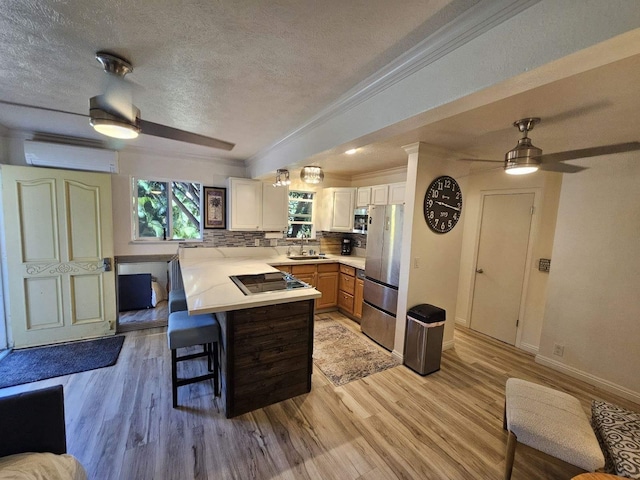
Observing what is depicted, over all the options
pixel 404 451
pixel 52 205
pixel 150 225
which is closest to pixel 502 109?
pixel 404 451

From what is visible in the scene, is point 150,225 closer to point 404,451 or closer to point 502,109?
point 404,451

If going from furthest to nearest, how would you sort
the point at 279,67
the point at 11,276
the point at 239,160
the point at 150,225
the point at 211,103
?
1. the point at 239,160
2. the point at 150,225
3. the point at 11,276
4. the point at 211,103
5. the point at 279,67

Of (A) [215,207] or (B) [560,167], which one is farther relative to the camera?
(A) [215,207]

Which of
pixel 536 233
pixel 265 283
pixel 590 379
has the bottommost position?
pixel 590 379

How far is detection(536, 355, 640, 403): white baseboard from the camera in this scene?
8.21ft

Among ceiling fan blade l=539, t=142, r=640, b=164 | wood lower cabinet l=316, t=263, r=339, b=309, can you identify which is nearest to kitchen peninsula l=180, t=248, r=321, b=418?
wood lower cabinet l=316, t=263, r=339, b=309

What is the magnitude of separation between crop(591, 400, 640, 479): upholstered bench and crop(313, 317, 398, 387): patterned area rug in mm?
1596

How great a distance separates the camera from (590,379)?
8.93ft

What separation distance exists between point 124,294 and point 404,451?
13.3ft

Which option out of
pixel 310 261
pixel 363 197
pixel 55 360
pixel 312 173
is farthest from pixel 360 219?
pixel 55 360

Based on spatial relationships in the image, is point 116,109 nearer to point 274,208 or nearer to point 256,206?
point 256,206

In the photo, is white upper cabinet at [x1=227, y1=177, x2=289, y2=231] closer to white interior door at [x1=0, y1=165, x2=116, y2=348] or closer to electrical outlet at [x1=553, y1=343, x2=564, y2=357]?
white interior door at [x1=0, y1=165, x2=116, y2=348]

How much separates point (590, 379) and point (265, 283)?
349 centimetres

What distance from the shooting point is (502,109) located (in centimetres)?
173
